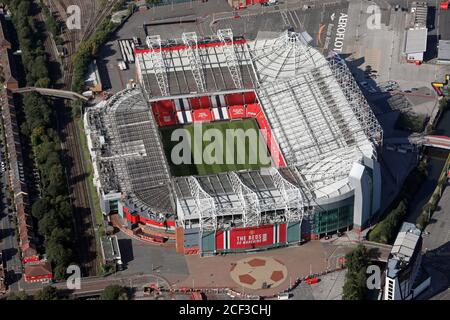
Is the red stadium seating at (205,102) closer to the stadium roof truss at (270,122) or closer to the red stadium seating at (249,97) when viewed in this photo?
the stadium roof truss at (270,122)

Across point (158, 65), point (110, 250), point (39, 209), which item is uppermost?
point (158, 65)

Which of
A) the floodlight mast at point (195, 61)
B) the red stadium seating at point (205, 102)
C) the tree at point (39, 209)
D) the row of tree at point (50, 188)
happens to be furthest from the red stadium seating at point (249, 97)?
the tree at point (39, 209)

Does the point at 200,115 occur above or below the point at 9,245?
above

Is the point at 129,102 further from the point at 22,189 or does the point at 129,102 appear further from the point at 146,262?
the point at 146,262

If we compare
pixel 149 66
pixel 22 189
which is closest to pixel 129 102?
pixel 149 66

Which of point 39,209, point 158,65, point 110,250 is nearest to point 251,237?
point 110,250

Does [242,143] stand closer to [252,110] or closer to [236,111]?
[236,111]
